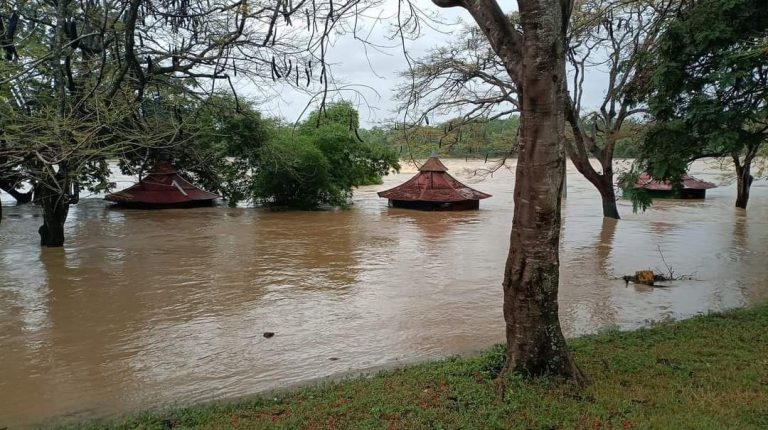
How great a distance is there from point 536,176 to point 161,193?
22737 mm

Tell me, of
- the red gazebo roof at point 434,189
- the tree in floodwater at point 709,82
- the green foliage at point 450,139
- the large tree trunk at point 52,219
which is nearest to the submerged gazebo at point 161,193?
the green foliage at point 450,139

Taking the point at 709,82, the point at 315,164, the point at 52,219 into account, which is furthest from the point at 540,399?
the point at 315,164

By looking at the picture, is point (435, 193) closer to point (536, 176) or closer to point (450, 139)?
point (450, 139)

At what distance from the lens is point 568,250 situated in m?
15.1

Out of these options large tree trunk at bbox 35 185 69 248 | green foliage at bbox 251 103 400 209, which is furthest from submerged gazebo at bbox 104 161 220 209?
large tree trunk at bbox 35 185 69 248

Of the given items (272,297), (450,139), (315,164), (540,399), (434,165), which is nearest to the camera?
(540,399)

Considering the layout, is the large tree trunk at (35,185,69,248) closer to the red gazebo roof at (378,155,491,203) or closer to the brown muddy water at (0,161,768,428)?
the brown muddy water at (0,161,768,428)

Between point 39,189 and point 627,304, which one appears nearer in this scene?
point 627,304

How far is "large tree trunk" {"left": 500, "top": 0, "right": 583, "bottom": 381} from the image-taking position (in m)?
4.35

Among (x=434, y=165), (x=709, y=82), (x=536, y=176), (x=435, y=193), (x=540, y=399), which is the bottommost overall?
(x=540, y=399)

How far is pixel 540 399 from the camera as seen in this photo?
4.30m

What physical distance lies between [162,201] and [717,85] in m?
21.3

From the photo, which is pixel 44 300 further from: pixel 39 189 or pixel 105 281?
pixel 39 189

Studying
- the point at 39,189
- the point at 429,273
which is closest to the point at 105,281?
the point at 39,189
